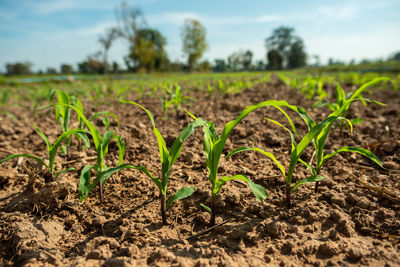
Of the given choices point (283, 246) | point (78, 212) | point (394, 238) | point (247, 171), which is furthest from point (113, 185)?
point (394, 238)

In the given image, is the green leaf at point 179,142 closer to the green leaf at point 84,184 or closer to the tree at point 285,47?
the green leaf at point 84,184

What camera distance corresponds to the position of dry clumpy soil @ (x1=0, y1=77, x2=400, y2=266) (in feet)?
2.86

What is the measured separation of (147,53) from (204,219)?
87.7 ft

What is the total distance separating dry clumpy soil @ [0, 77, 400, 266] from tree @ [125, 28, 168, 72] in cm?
2035

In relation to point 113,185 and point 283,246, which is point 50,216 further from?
point 283,246

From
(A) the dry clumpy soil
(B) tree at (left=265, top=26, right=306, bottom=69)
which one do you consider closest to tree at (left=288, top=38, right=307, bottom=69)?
(B) tree at (left=265, top=26, right=306, bottom=69)

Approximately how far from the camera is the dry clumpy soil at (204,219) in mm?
873

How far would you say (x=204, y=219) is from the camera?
1041mm

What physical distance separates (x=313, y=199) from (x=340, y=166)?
451mm

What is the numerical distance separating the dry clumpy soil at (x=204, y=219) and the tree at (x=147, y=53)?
20.3 m

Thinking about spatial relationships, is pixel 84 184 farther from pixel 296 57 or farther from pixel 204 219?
pixel 296 57

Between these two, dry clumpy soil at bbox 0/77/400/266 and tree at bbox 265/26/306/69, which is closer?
dry clumpy soil at bbox 0/77/400/266

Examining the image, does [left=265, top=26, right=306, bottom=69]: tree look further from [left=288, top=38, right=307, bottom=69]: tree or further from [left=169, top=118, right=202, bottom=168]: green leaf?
[left=169, top=118, right=202, bottom=168]: green leaf

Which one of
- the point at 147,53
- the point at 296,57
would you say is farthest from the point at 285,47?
the point at 147,53
